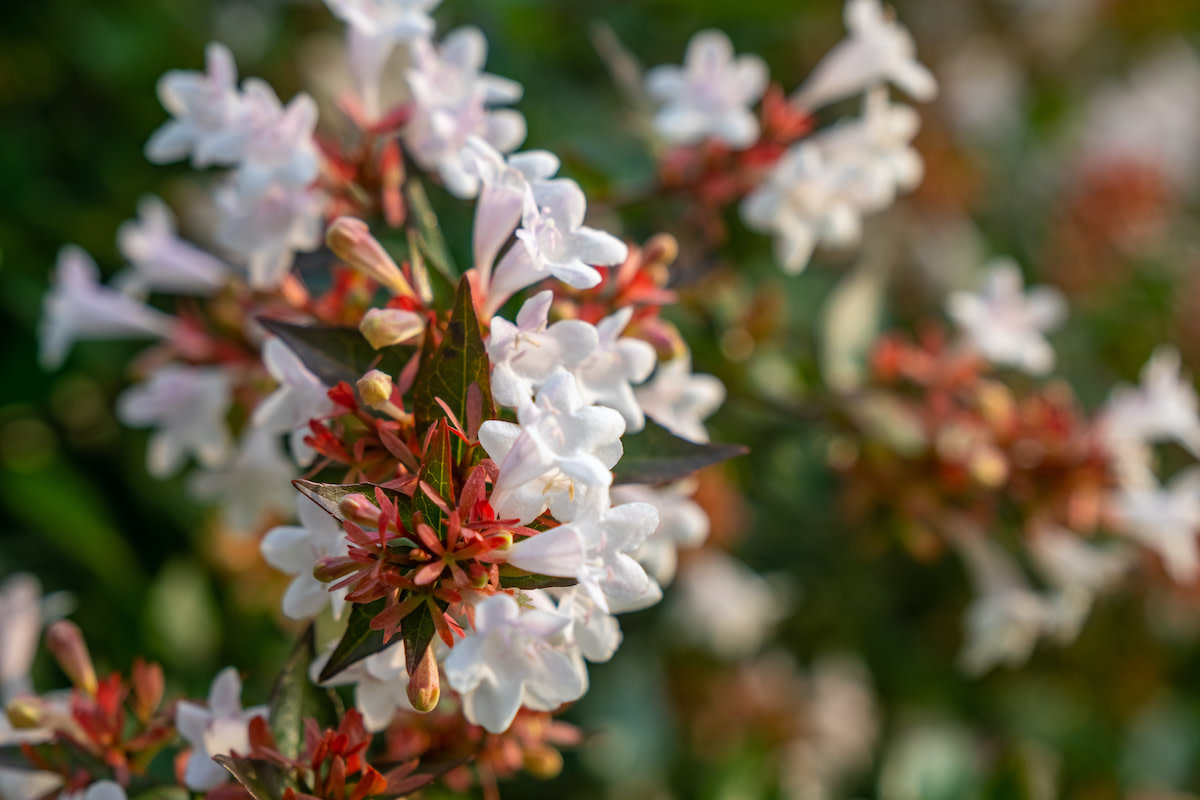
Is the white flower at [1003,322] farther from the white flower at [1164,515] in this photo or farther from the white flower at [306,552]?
the white flower at [306,552]

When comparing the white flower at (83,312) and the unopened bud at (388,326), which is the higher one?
the unopened bud at (388,326)

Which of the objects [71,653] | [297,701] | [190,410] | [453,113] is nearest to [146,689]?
[71,653]

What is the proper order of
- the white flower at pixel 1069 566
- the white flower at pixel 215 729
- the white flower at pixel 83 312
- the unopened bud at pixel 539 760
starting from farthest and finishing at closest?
the white flower at pixel 1069 566 → the white flower at pixel 83 312 → the unopened bud at pixel 539 760 → the white flower at pixel 215 729

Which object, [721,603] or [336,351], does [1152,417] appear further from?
[336,351]

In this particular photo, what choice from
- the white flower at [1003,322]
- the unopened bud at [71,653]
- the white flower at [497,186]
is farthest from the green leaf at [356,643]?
the white flower at [1003,322]

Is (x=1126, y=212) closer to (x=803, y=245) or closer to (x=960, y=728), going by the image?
(x=960, y=728)

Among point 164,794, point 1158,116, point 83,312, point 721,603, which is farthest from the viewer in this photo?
point 1158,116

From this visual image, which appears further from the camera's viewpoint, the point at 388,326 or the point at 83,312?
the point at 83,312
